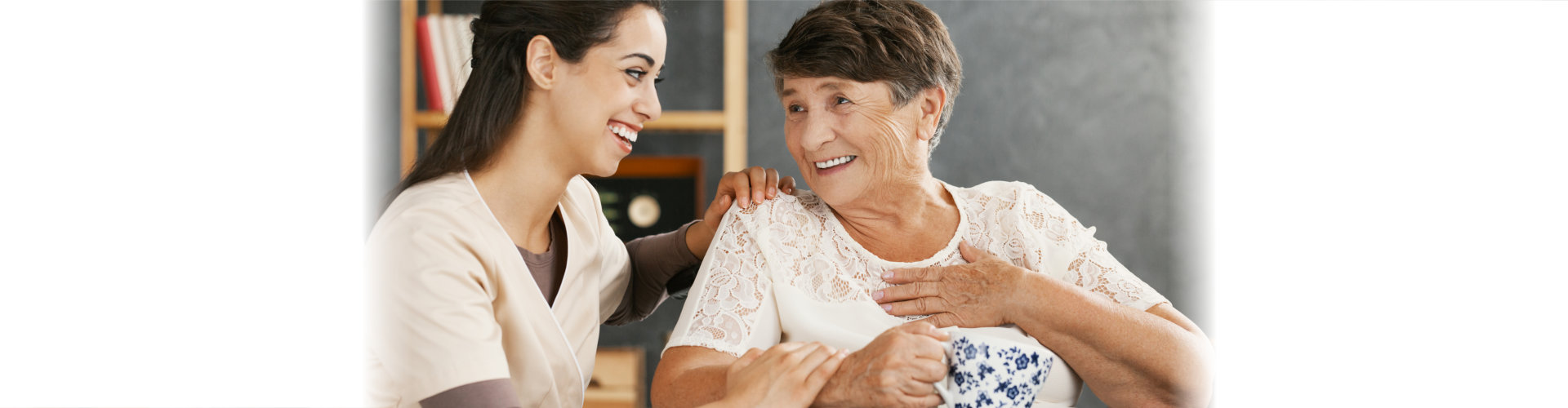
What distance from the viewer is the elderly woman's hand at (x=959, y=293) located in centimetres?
112

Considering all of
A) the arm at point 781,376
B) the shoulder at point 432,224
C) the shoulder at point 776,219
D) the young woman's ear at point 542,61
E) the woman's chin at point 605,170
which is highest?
the young woman's ear at point 542,61

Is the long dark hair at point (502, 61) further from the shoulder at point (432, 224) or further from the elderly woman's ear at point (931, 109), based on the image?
the elderly woman's ear at point (931, 109)

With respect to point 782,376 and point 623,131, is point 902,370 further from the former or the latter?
point 623,131

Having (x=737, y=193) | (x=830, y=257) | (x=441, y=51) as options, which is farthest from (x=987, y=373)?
(x=441, y=51)

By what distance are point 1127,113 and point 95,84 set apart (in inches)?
70.9

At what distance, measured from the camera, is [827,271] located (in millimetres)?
1183

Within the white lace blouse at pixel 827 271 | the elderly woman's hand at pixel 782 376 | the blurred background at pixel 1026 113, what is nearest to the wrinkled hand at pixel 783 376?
the elderly woman's hand at pixel 782 376

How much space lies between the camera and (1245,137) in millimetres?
806

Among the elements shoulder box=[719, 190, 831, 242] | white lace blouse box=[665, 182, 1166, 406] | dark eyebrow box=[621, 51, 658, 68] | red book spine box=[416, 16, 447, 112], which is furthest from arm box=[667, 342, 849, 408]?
red book spine box=[416, 16, 447, 112]

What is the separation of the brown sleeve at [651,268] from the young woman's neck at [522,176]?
31 centimetres

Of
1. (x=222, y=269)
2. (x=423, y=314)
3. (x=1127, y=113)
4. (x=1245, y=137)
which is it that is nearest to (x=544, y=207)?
(x=423, y=314)

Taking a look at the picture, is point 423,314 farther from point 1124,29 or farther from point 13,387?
point 1124,29

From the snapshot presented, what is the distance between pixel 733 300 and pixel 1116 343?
0.43 metres

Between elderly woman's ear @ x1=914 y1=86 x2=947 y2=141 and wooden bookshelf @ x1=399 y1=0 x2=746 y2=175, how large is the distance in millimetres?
961
